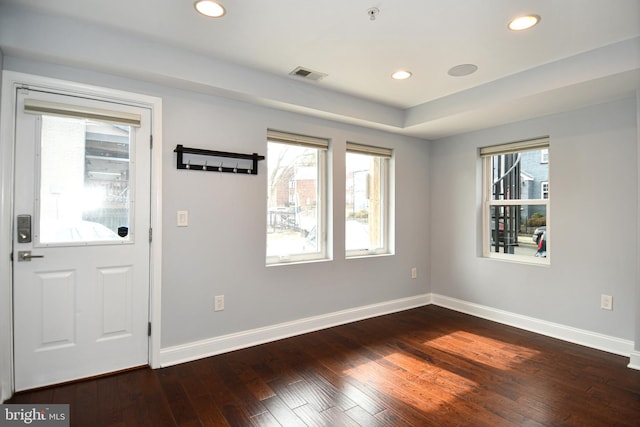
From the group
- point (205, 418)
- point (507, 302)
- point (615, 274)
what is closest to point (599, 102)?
point (615, 274)

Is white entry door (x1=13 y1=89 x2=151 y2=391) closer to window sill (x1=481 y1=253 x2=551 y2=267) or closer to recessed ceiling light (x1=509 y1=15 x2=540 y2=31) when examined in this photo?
recessed ceiling light (x1=509 y1=15 x2=540 y2=31)

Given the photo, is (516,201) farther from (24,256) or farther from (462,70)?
(24,256)

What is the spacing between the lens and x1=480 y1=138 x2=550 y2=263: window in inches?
145

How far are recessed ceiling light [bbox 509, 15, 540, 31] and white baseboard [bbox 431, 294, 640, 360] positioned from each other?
8.65 feet

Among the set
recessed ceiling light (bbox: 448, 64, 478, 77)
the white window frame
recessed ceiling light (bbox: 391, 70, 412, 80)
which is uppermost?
recessed ceiling light (bbox: 391, 70, 412, 80)

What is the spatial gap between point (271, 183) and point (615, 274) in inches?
127

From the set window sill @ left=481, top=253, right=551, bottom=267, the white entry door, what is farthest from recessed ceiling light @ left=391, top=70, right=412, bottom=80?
window sill @ left=481, top=253, right=551, bottom=267

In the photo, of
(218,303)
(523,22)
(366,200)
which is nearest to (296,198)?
(366,200)

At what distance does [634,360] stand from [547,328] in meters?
0.78

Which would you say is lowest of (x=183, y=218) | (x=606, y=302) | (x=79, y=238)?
(x=606, y=302)

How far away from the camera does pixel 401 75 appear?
10.1 ft

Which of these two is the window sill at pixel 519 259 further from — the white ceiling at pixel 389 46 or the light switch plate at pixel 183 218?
the light switch plate at pixel 183 218

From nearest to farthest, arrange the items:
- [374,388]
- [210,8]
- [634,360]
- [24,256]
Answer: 1. [210,8]
2. [24,256]
3. [374,388]
4. [634,360]

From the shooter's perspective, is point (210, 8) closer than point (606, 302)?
Yes
